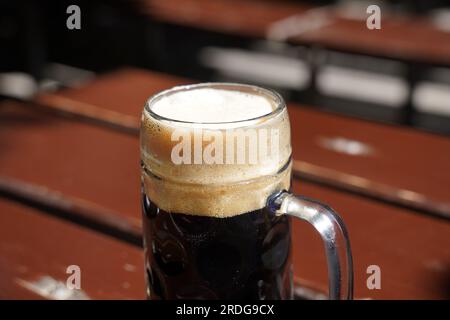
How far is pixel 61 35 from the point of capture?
17.2ft

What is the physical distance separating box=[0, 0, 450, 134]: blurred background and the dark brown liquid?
6.32 feet

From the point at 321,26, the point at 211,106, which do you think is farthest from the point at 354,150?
the point at 321,26

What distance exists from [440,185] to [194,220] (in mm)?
657

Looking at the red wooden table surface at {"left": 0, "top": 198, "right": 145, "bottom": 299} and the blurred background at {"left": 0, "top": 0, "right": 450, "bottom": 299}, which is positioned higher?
the blurred background at {"left": 0, "top": 0, "right": 450, "bottom": 299}

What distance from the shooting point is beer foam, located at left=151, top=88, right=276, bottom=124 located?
0.82 m

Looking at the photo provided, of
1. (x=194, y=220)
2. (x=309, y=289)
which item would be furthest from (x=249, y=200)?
(x=309, y=289)

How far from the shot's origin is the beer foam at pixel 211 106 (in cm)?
82

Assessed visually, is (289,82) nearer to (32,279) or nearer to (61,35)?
(61,35)

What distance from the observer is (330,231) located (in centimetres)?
71

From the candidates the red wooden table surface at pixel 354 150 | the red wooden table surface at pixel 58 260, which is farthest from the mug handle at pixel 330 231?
the red wooden table surface at pixel 354 150

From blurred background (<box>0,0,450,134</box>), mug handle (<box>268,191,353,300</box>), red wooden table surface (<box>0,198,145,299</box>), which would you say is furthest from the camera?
blurred background (<box>0,0,450,134</box>)

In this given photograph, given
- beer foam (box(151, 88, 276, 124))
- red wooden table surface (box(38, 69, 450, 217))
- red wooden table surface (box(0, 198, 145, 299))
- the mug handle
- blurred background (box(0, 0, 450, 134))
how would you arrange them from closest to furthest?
the mug handle → beer foam (box(151, 88, 276, 124)) → red wooden table surface (box(0, 198, 145, 299)) → red wooden table surface (box(38, 69, 450, 217)) → blurred background (box(0, 0, 450, 134))
